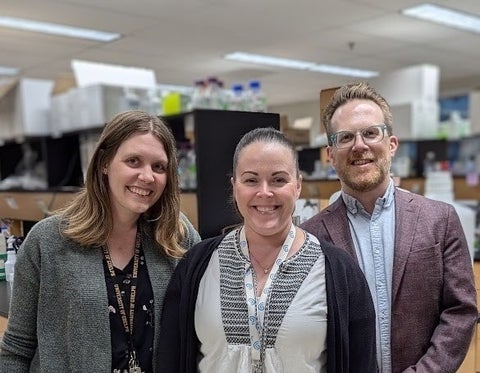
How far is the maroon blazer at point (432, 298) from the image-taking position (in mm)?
1226

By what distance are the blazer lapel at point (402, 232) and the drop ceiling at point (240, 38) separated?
253 cm

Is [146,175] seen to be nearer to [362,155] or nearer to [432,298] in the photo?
[362,155]

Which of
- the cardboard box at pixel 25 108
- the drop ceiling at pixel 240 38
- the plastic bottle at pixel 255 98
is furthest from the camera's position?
the drop ceiling at pixel 240 38

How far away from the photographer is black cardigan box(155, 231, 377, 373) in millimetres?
1114

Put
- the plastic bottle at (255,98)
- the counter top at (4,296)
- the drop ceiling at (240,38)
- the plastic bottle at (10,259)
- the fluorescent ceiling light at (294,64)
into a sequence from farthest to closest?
the fluorescent ceiling light at (294,64) < the drop ceiling at (240,38) < the plastic bottle at (255,98) < the plastic bottle at (10,259) < the counter top at (4,296)

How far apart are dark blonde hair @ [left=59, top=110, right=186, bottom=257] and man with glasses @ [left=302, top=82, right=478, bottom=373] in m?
0.41

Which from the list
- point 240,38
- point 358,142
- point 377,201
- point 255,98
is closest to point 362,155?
point 358,142

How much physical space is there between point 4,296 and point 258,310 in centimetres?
95

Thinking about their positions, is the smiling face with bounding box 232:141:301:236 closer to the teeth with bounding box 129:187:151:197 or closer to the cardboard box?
the teeth with bounding box 129:187:151:197

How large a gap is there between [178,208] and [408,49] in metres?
5.76

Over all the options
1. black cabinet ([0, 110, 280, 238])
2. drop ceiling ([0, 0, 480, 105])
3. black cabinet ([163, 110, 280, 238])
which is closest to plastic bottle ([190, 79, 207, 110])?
black cabinet ([0, 110, 280, 238])

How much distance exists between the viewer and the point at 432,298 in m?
1.25

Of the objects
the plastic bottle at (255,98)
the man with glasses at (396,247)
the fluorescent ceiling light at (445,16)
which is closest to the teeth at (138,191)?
the man with glasses at (396,247)

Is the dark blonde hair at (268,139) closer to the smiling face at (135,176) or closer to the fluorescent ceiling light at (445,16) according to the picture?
the smiling face at (135,176)
